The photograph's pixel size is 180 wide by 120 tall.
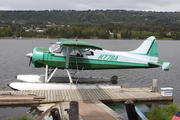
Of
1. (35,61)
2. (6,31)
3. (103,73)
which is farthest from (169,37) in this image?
(35,61)

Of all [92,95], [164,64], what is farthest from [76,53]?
[164,64]

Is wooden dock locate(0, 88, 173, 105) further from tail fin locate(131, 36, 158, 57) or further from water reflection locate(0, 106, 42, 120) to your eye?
tail fin locate(131, 36, 158, 57)

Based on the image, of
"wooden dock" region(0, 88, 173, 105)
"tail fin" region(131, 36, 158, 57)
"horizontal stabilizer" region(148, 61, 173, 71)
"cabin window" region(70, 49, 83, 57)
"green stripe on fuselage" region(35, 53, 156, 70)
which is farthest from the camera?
"tail fin" region(131, 36, 158, 57)

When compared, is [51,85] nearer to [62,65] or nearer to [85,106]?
[62,65]

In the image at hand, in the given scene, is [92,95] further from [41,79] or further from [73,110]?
[73,110]

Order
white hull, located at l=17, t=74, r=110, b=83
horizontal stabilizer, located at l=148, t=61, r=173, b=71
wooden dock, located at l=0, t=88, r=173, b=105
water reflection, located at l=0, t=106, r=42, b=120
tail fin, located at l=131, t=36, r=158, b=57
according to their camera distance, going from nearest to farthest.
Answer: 1. water reflection, located at l=0, t=106, r=42, b=120
2. wooden dock, located at l=0, t=88, r=173, b=105
3. horizontal stabilizer, located at l=148, t=61, r=173, b=71
4. white hull, located at l=17, t=74, r=110, b=83
5. tail fin, located at l=131, t=36, r=158, b=57

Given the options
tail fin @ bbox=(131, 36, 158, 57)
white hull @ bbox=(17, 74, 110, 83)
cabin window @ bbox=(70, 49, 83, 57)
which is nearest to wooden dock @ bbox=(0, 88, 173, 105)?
white hull @ bbox=(17, 74, 110, 83)

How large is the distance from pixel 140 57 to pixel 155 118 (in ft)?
20.3

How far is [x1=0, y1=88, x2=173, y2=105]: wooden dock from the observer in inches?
340

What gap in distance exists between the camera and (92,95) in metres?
9.27

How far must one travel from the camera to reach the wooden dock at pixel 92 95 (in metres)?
8.62

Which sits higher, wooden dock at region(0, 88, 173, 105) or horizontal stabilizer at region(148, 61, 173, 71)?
horizontal stabilizer at region(148, 61, 173, 71)

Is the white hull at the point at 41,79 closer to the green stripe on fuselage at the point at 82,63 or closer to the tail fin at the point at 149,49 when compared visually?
the green stripe on fuselage at the point at 82,63

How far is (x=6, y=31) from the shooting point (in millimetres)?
110312
